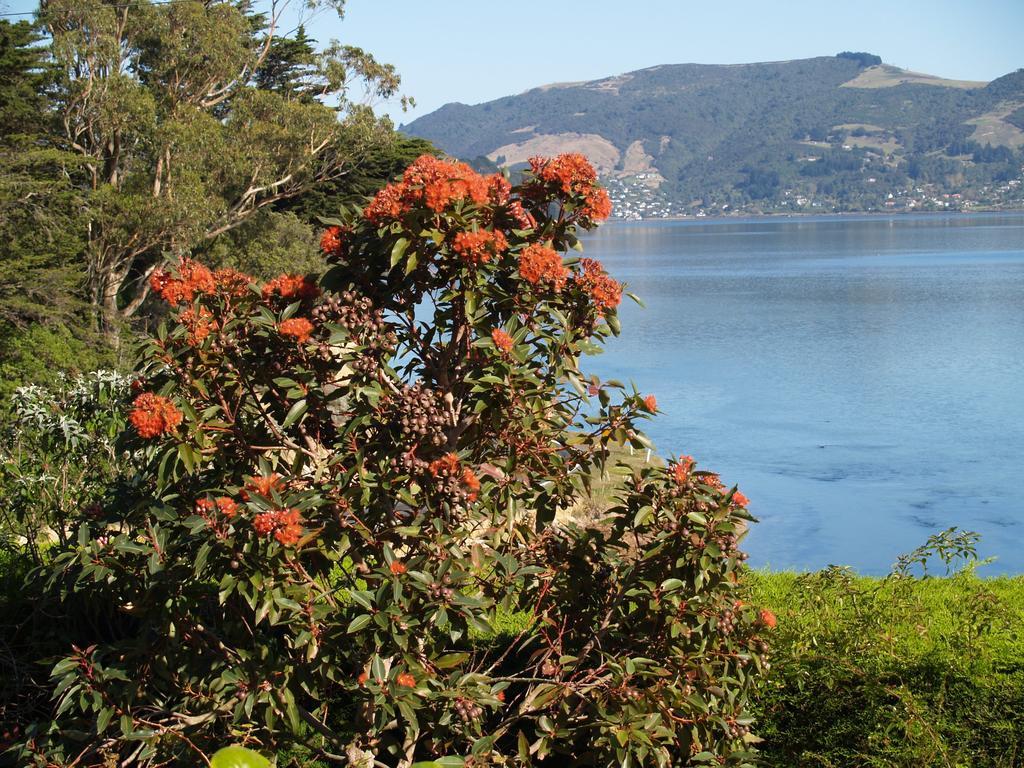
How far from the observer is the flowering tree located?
290cm

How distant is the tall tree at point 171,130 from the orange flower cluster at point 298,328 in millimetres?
17882

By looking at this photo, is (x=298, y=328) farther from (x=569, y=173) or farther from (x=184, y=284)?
(x=569, y=173)

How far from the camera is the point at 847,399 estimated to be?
1959 cm

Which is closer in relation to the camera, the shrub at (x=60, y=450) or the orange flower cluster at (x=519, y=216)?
the orange flower cluster at (x=519, y=216)

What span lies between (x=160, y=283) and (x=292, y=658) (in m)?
1.18

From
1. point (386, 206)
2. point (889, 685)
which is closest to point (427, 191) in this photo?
point (386, 206)

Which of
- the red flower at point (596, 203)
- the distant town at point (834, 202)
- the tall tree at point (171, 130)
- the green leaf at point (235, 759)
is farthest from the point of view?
the distant town at point (834, 202)

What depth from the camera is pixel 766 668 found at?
3271mm

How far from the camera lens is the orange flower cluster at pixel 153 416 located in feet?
8.95

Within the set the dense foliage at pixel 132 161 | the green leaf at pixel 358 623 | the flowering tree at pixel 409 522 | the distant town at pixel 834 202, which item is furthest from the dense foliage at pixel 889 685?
the distant town at pixel 834 202

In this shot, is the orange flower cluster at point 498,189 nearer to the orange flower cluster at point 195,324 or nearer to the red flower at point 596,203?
the red flower at point 596,203

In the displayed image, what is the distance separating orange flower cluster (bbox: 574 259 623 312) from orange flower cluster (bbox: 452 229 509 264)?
27cm

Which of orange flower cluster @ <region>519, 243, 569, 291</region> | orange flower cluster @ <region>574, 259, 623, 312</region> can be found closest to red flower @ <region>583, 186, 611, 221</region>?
orange flower cluster @ <region>574, 259, 623, 312</region>

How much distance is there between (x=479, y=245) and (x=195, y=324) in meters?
0.86
